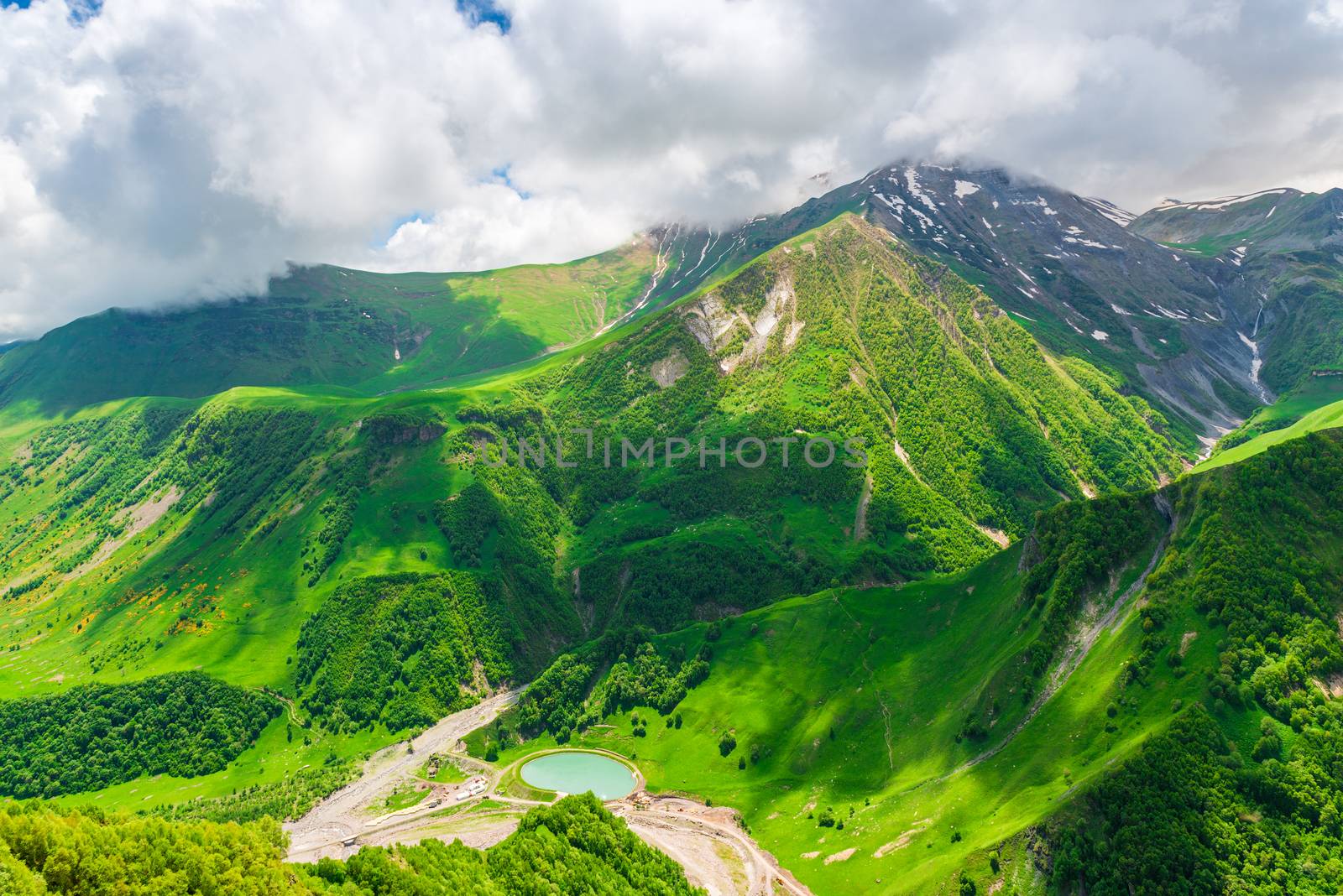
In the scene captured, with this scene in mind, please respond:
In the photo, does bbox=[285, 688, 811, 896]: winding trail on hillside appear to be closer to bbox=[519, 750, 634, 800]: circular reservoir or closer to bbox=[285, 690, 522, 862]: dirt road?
bbox=[285, 690, 522, 862]: dirt road

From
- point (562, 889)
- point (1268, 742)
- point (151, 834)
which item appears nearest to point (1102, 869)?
point (1268, 742)

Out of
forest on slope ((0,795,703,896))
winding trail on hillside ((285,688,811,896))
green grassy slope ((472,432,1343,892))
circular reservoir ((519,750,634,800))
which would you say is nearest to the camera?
forest on slope ((0,795,703,896))

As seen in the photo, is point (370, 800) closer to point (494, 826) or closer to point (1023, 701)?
point (494, 826)

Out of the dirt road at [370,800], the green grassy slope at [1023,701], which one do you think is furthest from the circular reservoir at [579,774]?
the dirt road at [370,800]

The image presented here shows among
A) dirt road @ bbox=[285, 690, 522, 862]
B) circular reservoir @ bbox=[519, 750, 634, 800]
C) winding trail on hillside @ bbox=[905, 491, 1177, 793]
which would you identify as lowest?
circular reservoir @ bbox=[519, 750, 634, 800]

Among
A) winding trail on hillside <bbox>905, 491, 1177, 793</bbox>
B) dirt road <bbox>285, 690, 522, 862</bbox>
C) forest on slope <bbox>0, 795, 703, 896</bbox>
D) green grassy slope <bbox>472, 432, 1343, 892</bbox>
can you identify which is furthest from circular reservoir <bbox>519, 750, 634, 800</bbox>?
winding trail on hillside <bbox>905, 491, 1177, 793</bbox>

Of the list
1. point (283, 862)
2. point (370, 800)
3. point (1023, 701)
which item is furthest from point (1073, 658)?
point (370, 800)

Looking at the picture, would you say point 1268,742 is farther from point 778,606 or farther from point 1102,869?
point 778,606
